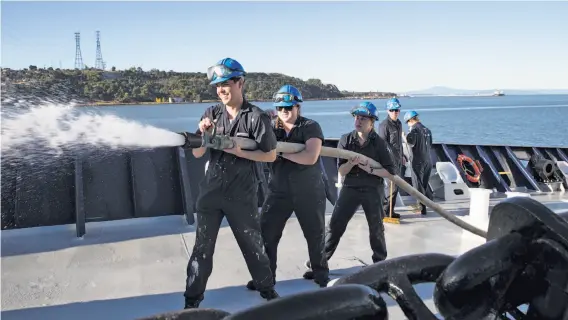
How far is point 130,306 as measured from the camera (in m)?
4.00

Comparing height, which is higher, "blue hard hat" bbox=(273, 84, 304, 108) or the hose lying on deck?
"blue hard hat" bbox=(273, 84, 304, 108)

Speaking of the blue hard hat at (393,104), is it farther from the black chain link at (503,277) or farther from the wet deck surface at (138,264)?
the black chain link at (503,277)

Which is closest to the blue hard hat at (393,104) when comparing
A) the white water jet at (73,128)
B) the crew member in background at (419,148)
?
the crew member in background at (419,148)

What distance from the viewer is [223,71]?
137 inches

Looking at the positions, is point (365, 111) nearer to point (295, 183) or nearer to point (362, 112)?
point (362, 112)

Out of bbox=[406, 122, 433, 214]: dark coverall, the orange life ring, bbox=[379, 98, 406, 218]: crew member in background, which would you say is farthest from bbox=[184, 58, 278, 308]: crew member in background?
the orange life ring

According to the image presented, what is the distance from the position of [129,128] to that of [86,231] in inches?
108

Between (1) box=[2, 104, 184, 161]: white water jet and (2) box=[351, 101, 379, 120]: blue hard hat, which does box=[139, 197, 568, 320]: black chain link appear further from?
(2) box=[351, 101, 379, 120]: blue hard hat

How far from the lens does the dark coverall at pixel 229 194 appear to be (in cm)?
360

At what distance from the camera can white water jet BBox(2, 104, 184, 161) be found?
3.80 m

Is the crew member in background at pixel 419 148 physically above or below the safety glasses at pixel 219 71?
below

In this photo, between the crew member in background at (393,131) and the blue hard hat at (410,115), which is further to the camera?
the blue hard hat at (410,115)

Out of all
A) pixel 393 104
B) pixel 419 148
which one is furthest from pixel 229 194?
pixel 419 148

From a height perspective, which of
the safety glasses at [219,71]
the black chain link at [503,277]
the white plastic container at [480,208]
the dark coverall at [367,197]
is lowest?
the white plastic container at [480,208]
